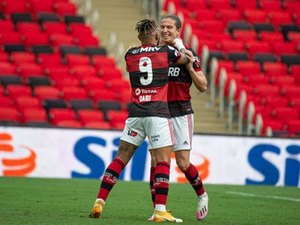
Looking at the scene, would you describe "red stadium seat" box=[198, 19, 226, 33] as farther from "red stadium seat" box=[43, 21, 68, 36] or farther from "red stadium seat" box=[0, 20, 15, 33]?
"red stadium seat" box=[0, 20, 15, 33]

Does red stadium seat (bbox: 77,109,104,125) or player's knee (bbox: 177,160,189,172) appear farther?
red stadium seat (bbox: 77,109,104,125)

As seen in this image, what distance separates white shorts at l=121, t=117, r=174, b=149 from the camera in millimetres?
10250

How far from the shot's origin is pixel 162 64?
33.8ft

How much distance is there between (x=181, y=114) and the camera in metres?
11.1

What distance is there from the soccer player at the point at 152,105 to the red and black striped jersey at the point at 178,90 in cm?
64

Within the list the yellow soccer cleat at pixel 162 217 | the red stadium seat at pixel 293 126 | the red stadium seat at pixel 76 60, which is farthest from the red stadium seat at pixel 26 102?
the yellow soccer cleat at pixel 162 217

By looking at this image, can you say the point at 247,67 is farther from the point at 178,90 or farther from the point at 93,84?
the point at 178,90

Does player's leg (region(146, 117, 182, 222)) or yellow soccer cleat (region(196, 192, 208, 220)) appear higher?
player's leg (region(146, 117, 182, 222))

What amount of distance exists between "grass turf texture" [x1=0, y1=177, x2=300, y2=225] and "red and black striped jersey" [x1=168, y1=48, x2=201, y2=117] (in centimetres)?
125

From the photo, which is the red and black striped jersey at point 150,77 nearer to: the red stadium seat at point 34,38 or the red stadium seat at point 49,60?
the red stadium seat at point 49,60

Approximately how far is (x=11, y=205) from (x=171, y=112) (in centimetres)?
228

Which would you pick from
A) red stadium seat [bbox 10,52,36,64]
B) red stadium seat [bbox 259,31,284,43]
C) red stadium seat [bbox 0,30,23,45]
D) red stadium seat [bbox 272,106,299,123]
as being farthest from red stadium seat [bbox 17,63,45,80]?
red stadium seat [bbox 259,31,284,43]

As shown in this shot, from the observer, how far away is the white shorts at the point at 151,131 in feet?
33.6

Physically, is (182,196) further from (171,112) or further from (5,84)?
(5,84)
